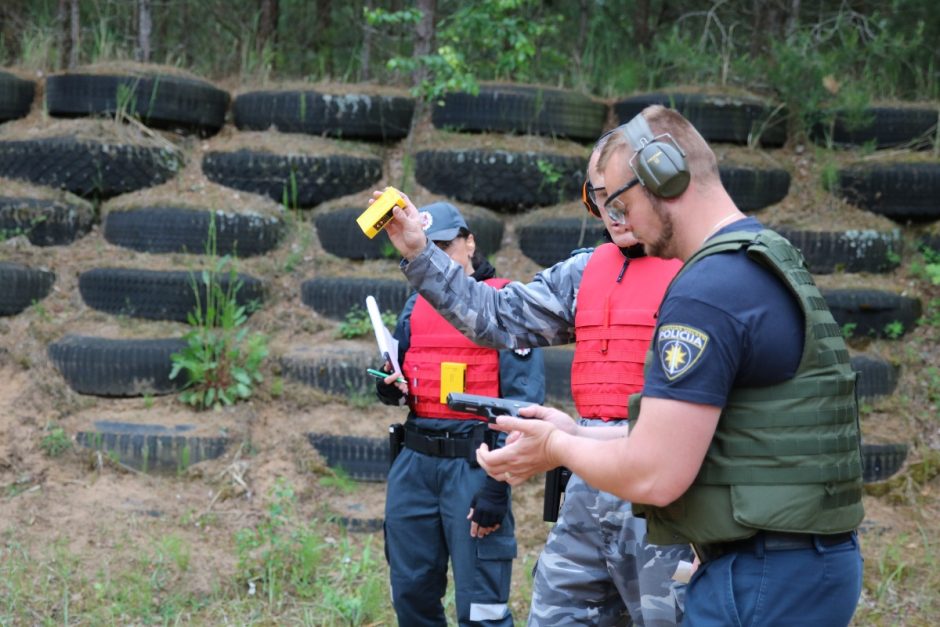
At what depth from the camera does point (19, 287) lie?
630 centimetres

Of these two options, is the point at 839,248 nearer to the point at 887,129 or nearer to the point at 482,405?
the point at 887,129

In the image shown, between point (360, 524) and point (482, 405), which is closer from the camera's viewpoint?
point (482, 405)

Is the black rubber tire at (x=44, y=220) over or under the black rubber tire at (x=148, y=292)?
over

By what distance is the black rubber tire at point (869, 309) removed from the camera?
629 centimetres

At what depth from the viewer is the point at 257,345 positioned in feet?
19.5

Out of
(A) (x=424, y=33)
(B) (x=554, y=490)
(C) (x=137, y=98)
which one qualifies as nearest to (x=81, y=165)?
(C) (x=137, y=98)

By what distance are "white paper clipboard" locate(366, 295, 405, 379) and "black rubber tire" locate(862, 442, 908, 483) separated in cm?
313

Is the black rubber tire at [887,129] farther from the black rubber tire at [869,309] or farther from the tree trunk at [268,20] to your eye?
the tree trunk at [268,20]

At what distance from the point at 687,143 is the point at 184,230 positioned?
5024 mm

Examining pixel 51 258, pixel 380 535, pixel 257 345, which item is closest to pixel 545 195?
pixel 257 345

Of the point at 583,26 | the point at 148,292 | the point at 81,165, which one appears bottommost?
the point at 148,292

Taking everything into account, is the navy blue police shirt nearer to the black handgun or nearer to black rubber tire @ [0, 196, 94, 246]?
the black handgun

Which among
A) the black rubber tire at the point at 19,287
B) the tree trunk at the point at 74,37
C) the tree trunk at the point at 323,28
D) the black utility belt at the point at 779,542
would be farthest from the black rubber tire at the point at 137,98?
the black utility belt at the point at 779,542

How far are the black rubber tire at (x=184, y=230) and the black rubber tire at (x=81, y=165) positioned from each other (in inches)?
13.2
